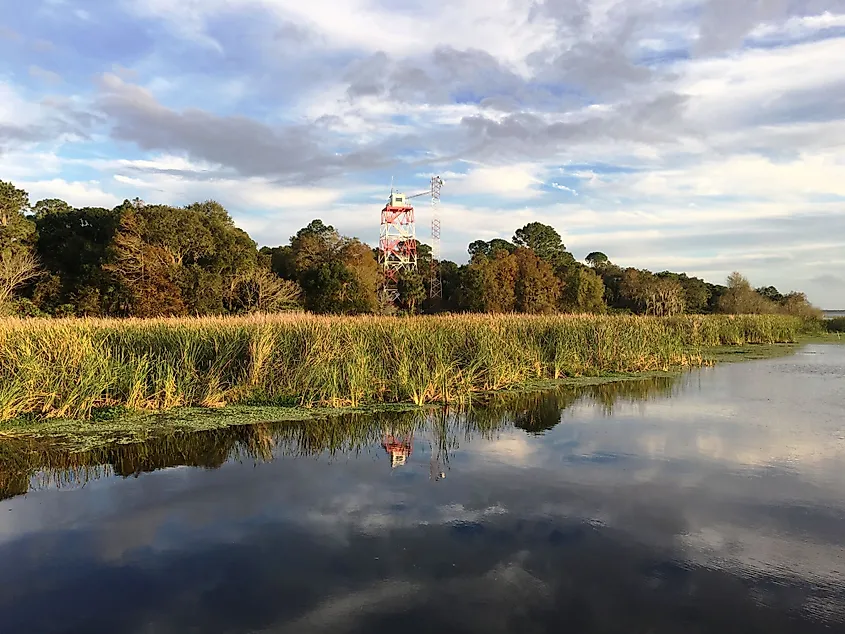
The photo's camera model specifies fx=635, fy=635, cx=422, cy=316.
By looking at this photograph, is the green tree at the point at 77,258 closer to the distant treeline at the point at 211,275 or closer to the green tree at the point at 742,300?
the distant treeline at the point at 211,275

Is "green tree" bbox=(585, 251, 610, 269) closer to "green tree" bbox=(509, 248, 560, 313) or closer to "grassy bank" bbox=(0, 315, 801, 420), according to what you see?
"green tree" bbox=(509, 248, 560, 313)

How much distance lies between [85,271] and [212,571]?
1071 inches

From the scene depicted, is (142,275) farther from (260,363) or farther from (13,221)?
(260,363)

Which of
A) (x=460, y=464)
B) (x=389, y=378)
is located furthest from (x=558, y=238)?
(x=460, y=464)

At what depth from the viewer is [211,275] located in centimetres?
2656

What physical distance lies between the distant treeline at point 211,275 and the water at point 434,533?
17.6 m

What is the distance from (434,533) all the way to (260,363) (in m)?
6.39

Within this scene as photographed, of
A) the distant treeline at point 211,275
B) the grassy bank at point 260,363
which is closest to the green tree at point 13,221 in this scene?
the distant treeline at point 211,275

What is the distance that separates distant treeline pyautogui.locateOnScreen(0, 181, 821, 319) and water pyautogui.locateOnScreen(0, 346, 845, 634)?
17.6m

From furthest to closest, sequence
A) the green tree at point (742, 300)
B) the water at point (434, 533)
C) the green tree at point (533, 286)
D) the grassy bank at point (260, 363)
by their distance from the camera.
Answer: the green tree at point (533, 286)
the green tree at point (742, 300)
the grassy bank at point (260, 363)
the water at point (434, 533)

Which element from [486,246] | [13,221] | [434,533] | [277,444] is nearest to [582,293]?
[486,246]

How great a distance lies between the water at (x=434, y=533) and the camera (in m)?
3.70

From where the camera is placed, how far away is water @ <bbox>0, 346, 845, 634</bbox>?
146 inches

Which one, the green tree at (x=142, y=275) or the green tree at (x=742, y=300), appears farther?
the green tree at (x=742, y=300)
